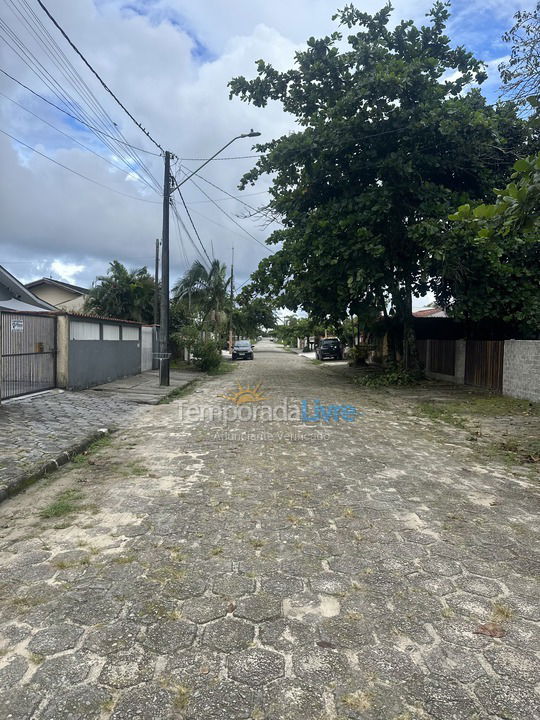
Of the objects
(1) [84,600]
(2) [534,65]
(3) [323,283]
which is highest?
(2) [534,65]

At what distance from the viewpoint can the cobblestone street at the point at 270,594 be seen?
2025mm

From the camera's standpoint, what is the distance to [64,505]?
4.37 metres

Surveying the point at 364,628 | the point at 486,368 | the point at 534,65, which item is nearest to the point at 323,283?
the point at 486,368

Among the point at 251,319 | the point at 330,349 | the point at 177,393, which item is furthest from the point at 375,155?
the point at 251,319

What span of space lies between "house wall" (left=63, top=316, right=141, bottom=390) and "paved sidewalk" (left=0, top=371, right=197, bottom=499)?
497 mm

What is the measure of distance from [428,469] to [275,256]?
1156cm

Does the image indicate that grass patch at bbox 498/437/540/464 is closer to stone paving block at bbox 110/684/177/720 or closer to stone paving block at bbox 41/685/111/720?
stone paving block at bbox 110/684/177/720

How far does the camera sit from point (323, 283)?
14.4m

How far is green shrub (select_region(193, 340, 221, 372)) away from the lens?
2108 cm

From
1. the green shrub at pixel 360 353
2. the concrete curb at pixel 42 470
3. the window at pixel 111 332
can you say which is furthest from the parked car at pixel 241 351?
the concrete curb at pixel 42 470

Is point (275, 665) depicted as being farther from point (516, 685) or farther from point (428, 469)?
point (428, 469)

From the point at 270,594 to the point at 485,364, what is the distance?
12.9m

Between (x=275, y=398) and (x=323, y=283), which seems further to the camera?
(x=323, y=283)

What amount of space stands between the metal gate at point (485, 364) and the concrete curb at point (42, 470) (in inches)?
437
